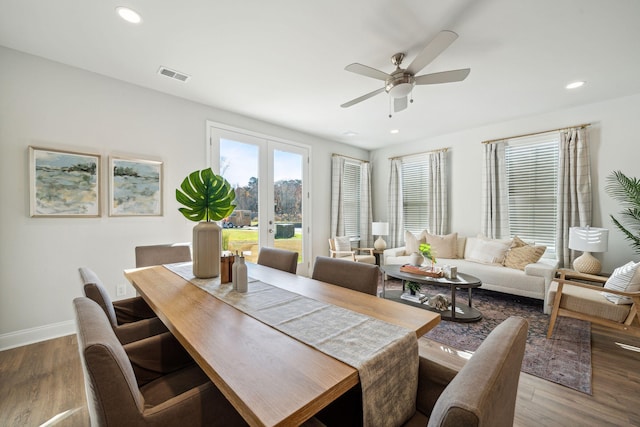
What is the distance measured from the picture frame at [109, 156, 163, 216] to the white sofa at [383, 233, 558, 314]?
162 inches

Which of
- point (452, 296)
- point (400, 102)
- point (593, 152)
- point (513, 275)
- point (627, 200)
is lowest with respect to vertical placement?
point (452, 296)

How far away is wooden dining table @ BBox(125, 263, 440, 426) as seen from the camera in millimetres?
602

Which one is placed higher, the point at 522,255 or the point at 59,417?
the point at 522,255

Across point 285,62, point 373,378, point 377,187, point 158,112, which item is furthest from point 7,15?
point 377,187

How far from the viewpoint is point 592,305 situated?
7.66 ft

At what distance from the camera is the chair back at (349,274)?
1.51 metres

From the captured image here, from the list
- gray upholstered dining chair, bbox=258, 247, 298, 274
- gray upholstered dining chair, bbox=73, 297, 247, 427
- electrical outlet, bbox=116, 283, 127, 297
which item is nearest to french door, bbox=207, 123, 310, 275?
electrical outlet, bbox=116, 283, 127, 297

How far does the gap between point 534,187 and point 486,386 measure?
15.2 feet

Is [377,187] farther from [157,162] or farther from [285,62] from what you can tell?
[157,162]

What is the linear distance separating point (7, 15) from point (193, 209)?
2096mm

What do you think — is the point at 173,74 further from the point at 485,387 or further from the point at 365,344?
the point at 485,387

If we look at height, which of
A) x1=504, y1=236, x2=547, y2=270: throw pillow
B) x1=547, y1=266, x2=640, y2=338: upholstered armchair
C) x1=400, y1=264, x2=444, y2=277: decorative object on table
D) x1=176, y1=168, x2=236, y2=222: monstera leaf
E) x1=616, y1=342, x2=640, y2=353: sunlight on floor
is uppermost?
x1=176, y1=168, x2=236, y2=222: monstera leaf

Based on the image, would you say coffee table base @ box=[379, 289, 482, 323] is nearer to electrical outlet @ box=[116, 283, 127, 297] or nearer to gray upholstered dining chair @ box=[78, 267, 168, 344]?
gray upholstered dining chair @ box=[78, 267, 168, 344]

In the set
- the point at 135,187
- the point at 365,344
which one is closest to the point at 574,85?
the point at 365,344
